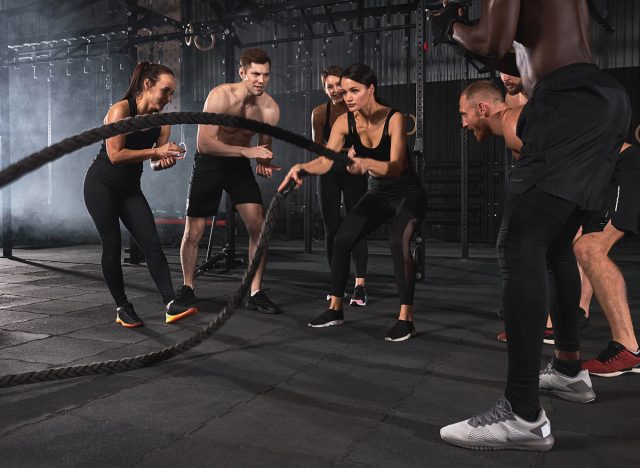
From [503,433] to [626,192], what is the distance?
1.47 metres

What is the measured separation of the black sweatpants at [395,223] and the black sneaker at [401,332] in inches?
4.6

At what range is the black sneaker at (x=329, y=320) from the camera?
373cm

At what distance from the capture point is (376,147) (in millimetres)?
3682

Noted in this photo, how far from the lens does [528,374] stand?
191 centimetres

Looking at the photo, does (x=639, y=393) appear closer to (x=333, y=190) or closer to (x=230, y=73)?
(x=333, y=190)

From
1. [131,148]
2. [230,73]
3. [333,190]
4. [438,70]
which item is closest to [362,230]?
[333,190]

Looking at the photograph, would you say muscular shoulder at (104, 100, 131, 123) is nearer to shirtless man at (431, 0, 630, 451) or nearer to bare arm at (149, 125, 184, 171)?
bare arm at (149, 125, 184, 171)

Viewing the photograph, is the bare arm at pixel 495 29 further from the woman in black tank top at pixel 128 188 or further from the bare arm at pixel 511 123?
the woman in black tank top at pixel 128 188

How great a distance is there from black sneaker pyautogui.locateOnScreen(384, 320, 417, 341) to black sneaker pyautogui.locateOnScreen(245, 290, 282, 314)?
96 cm

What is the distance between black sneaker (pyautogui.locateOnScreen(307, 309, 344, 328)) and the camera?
373cm

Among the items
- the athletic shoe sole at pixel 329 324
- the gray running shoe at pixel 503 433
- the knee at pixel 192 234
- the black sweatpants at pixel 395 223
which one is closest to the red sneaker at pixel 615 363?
the gray running shoe at pixel 503 433

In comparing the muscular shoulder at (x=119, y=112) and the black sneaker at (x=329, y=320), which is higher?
the muscular shoulder at (x=119, y=112)

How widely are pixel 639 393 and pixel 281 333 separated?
1.83 meters

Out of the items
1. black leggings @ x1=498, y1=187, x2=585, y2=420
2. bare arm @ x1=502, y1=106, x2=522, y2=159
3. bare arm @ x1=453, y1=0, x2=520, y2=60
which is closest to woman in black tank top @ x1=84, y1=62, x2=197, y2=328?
bare arm @ x1=502, y1=106, x2=522, y2=159
